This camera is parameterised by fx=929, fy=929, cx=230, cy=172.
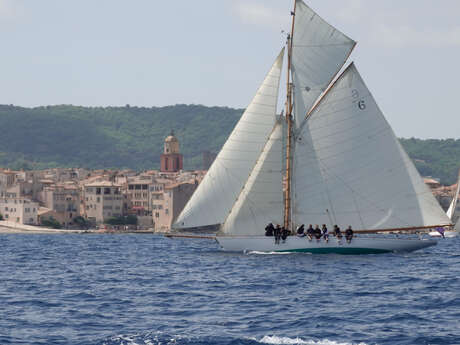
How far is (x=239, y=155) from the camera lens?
5478cm

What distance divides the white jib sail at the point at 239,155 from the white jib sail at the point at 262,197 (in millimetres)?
432

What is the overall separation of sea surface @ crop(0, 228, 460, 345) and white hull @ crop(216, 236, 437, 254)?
3746 mm

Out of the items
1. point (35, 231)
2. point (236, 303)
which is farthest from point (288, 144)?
point (35, 231)

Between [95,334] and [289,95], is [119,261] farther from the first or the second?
[95,334]

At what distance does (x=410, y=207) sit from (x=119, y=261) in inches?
710

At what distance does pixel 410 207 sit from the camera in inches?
2137

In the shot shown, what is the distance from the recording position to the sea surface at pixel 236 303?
25.4m

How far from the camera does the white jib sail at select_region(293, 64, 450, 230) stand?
53719 mm

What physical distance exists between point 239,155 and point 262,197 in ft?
9.74

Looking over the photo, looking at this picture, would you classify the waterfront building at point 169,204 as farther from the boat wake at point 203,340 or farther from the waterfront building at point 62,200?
the boat wake at point 203,340

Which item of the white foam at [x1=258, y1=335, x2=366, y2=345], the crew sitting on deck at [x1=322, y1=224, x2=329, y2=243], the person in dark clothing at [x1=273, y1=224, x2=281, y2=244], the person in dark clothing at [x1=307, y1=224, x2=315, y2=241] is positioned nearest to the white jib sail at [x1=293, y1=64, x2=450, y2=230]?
the crew sitting on deck at [x1=322, y1=224, x2=329, y2=243]

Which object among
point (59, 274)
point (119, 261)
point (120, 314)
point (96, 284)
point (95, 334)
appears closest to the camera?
point (95, 334)

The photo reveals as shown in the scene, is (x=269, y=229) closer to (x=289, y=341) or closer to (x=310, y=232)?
(x=310, y=232)

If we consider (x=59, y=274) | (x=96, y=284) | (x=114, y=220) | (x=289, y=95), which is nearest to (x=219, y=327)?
(x=96, y=284)
